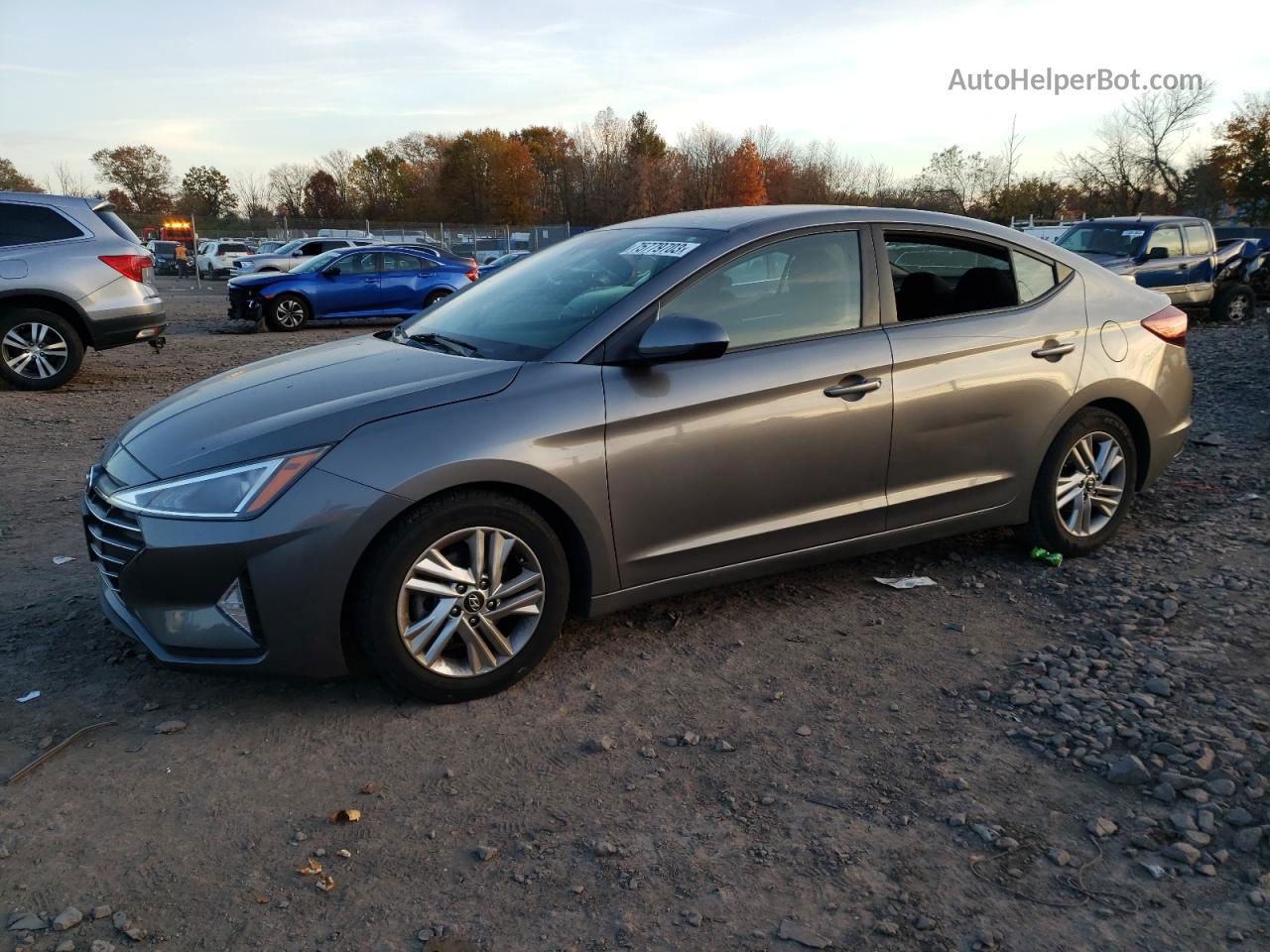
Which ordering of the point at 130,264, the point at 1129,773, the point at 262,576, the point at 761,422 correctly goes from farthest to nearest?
the point at 130,264 → the point at 761,422 → the point at 262,576 → the point at 1129,773

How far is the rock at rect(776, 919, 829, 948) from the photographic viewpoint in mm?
2443

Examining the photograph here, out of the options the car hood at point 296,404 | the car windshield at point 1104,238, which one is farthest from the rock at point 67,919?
the car windshield at point 1104,238

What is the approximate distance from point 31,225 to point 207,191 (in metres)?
82.4

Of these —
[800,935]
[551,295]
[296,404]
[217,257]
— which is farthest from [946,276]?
[217,257]

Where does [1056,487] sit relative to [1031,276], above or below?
below

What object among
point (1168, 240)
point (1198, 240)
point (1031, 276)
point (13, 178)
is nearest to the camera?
point (1031, 276)

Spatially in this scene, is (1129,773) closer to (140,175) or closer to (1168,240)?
(1168,240)

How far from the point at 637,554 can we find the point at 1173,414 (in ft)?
10.2

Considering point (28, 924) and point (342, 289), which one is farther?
point (342, 289)

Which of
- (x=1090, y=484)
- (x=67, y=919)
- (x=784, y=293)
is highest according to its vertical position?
(x=784, y=293)

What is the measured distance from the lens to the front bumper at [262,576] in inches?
130

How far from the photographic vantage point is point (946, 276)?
4.69 metres

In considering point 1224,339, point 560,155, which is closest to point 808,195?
point 560,155

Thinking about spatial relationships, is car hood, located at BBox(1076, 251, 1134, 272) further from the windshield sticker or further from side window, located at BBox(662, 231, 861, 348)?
the windshield sticker
